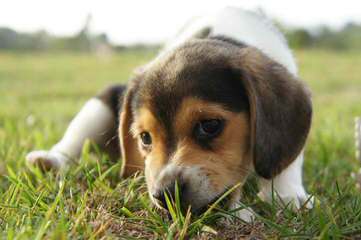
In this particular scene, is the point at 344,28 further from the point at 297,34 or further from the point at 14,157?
the point at 14,157

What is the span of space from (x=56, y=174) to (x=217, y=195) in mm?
1675

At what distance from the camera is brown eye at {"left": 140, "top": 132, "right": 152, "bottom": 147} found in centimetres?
403

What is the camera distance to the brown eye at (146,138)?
159 inches

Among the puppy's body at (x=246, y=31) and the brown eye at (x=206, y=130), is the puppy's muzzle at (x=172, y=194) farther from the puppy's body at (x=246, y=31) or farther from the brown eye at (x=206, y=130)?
the puppy's body at (x=246, y=31)

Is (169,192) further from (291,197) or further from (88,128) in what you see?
(88,128)

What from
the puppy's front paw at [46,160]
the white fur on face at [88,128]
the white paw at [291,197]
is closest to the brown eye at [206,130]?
the white paw at [291,197]

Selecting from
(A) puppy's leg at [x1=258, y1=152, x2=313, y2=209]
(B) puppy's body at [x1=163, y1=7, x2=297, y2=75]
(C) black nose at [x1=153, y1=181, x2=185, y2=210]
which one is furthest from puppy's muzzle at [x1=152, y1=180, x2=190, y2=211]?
(B) puppy's body at [x1=163, y1=7, x2=297, y2=75]

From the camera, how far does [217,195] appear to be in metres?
3.49

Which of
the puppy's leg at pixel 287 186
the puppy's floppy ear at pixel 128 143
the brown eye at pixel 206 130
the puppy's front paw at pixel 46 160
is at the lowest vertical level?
the puppy's front paw at pixel 46 160

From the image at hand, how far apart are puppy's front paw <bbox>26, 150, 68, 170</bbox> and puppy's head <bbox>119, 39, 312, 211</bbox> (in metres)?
1.19

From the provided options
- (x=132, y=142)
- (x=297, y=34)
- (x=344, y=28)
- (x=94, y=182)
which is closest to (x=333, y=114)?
(x=132, y=142)

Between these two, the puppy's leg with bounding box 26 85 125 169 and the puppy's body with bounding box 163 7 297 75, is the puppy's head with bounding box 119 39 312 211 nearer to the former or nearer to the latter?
the puppy's body with bounding box 163 7 297 75

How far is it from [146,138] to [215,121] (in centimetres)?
64

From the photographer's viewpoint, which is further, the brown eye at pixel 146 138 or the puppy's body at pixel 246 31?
the puppy's body at pixel 246 31
